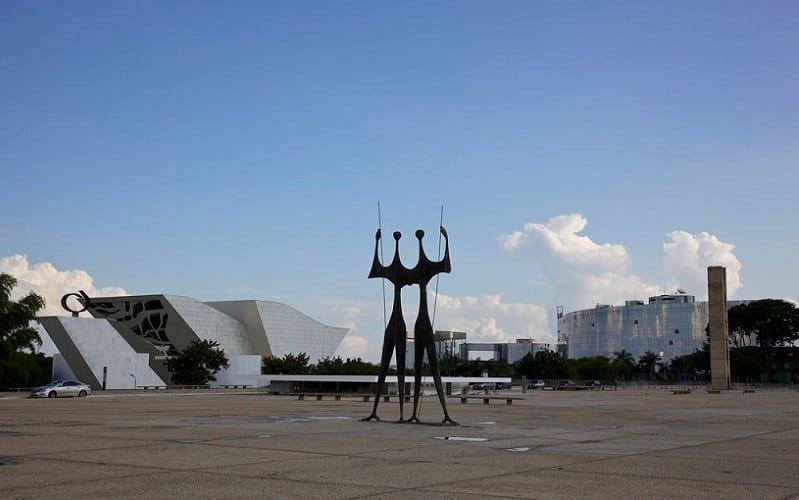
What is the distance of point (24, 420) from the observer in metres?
23.3

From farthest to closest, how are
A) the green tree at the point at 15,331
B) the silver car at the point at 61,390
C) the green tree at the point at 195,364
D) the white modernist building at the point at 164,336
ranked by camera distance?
the green tree at the point at 195,364, the white modernist building at the point at 164,336, the green tree at the point at 15,331, the silver car at the point at 61,390

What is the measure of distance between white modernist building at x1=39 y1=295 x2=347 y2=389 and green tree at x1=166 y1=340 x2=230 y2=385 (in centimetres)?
191

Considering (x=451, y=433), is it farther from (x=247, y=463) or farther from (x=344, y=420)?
(x=247, y=463)

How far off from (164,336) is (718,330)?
2626 inches

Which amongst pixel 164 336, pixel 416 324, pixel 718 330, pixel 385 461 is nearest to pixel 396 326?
pixel 416 324

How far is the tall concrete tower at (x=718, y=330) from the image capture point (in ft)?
283

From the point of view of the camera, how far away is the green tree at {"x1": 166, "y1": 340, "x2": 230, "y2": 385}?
87875 mm

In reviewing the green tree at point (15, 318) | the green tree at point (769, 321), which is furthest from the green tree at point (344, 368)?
the green tree at point (769, 321)

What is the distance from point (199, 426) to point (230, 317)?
9344 cm

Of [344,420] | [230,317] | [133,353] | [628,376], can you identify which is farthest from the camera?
[628,376]

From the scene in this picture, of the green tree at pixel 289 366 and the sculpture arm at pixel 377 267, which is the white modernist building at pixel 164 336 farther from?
the sculpture arm at pixel 377 267

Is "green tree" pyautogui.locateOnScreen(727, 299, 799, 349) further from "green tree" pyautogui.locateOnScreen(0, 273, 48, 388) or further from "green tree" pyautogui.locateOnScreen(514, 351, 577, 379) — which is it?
"green tree" pyautogui.locateOnScreen(0, 273, 48, 388)

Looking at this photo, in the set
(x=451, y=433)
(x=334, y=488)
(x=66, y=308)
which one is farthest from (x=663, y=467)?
(x=66, y=308)

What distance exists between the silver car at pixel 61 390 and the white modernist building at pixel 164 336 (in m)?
19.9
